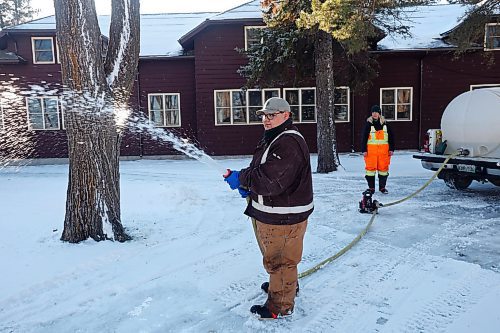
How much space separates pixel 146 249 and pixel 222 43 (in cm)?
1370

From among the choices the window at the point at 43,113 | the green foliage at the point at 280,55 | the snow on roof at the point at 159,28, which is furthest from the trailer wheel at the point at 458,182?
the window at the point at 43,113

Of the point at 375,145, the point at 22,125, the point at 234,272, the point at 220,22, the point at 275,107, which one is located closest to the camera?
the point at 275,107

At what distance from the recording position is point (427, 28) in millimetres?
19359

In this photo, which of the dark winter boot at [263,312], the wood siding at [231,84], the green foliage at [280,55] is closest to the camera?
the dark winter boot at [263,312]

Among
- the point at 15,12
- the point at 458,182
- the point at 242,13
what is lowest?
the point at 458,182

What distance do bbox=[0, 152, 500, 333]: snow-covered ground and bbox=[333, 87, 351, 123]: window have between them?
1011cm

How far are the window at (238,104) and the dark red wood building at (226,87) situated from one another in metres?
0.04

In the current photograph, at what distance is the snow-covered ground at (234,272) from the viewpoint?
3.65 m

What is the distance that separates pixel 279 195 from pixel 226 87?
1496 centimetres

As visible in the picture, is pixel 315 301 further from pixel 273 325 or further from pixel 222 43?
pixel 222 43

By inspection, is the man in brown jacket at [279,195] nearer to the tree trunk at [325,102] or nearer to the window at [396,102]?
the tree trunk at [325,102]

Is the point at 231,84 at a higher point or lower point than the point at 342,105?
higher

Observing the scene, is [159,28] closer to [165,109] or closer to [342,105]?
[165,109]

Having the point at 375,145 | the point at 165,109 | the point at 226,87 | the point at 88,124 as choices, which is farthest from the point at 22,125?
the point at 375,145
